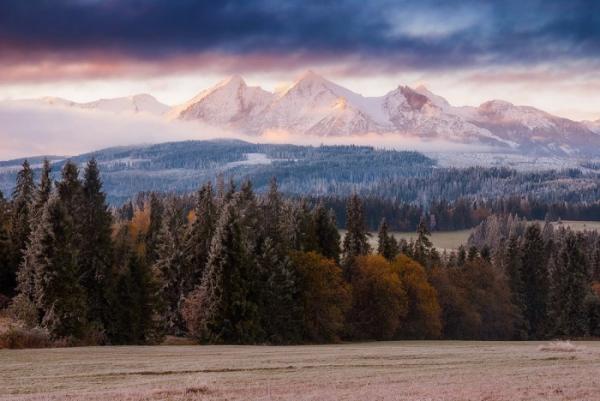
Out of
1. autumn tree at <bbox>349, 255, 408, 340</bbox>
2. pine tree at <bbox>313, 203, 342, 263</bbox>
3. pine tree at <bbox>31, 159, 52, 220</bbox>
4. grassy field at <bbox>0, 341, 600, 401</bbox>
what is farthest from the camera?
autumn tree at <bbox>349, 255, 408, 340</bbox>

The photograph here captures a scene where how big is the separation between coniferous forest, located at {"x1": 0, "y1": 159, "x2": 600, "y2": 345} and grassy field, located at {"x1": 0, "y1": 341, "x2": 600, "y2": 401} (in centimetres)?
1669

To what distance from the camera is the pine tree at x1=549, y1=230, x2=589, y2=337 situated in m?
119

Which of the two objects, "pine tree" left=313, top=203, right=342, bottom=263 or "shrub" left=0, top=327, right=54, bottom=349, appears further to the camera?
"pine tree" left=313, top=203, right=342, bottom=263

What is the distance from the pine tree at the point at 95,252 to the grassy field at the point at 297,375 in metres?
21.3

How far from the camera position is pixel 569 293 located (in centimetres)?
12056

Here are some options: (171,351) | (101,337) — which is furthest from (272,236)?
(171,351)

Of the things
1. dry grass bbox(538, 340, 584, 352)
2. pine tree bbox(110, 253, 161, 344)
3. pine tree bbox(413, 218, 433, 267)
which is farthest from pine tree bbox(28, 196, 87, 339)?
pine tree bbox(413, 218, 433, 267)

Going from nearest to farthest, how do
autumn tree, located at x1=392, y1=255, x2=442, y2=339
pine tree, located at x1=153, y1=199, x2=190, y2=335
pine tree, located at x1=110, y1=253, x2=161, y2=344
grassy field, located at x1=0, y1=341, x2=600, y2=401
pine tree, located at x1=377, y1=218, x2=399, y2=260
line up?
grassy field, located at x1=0, y1=341, x2=600, y2=401
pine tree, located at x1=110, y1=253, x2=161, y2=344
pine tree, located at x1=153, y1=199, x2=190, y2=335
autumn tree, located at x1=392, y1=255, x2=442, y2=339
pine tree, located at x1=377, y1=218, x2=399, y2=260

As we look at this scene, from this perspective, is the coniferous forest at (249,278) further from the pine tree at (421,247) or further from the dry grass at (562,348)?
the dry grass at (562,348)

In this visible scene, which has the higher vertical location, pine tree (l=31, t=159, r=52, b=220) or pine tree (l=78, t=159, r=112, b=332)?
pine tree (l=31, t=159, r=52, b=220)

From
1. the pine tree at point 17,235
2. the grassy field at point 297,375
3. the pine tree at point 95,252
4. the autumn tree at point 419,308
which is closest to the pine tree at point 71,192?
the pine tree at point 95,252

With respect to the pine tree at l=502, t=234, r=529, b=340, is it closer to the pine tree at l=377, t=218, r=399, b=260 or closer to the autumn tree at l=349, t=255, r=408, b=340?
the pine tree at l=377, t=218, r=399, b=260

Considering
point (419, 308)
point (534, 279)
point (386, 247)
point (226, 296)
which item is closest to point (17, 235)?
point (226, 296)

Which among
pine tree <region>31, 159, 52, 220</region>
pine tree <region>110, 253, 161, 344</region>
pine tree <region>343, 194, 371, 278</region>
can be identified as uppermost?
pine tree <region>31, 159, 52, 220</region>
